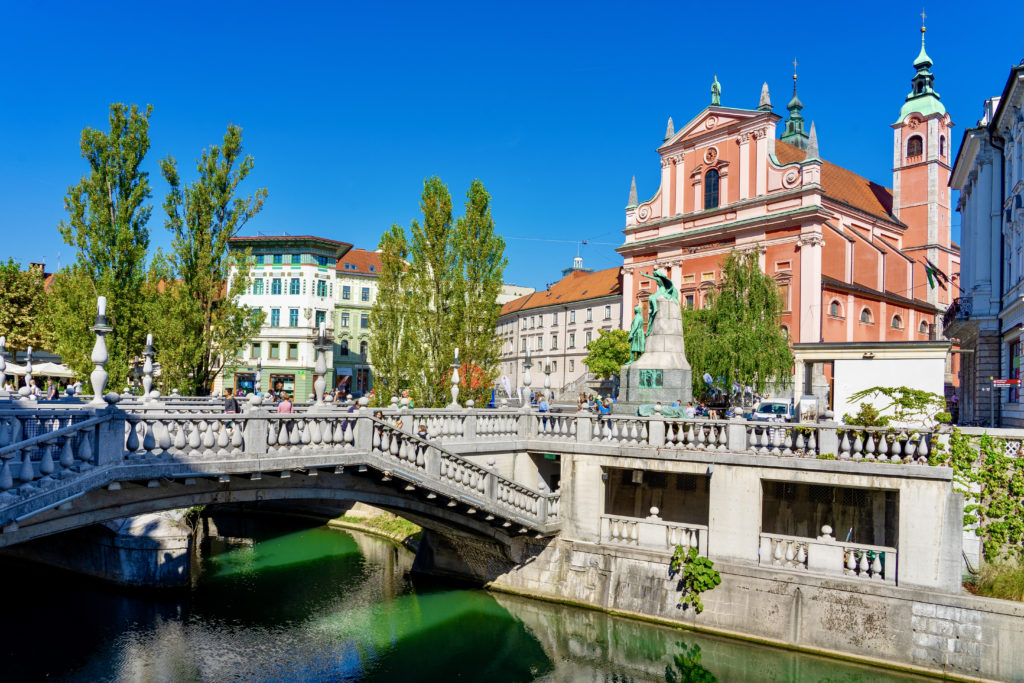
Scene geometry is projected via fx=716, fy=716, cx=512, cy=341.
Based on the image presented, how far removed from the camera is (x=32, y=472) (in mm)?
9867

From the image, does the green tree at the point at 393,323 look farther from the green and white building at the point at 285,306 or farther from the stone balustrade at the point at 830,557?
the green and white building at the point at 285,306

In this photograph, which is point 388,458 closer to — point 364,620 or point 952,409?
point 364,620

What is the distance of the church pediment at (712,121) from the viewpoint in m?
47.8

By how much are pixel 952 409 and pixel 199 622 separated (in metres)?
37.2

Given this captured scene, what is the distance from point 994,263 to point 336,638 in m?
29.7

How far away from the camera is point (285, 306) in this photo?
66.0 metres

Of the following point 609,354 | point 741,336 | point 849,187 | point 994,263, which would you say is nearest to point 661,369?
point 741,336

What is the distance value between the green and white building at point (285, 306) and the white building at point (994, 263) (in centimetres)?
4986

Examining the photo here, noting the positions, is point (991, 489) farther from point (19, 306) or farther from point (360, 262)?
point (360, 262)

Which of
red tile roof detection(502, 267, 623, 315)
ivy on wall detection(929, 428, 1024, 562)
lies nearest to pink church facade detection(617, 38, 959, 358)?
red tile roof detection(502, 267, 623, 315)

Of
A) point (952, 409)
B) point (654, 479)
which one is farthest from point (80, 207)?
point (952, 409)

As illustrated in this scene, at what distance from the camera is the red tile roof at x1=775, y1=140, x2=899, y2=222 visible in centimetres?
5272

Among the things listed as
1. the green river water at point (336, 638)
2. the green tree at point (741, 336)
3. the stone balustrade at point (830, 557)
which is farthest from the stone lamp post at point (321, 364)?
the green tree at point (741, 336)

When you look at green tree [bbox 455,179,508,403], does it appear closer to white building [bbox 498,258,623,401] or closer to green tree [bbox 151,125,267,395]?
green tree [bbox 151,125,267,395]
